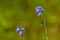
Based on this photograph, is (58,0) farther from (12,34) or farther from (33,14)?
(12,34)

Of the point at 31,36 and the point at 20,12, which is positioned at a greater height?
the point at 20,12

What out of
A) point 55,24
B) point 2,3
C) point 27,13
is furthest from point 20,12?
point 55,24

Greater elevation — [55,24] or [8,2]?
[8,2]

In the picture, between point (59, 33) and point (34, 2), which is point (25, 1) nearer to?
point (34, 2)

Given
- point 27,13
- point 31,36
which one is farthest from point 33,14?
point 31,36

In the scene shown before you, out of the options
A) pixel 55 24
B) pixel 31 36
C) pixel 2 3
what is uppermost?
pixel 2 3
